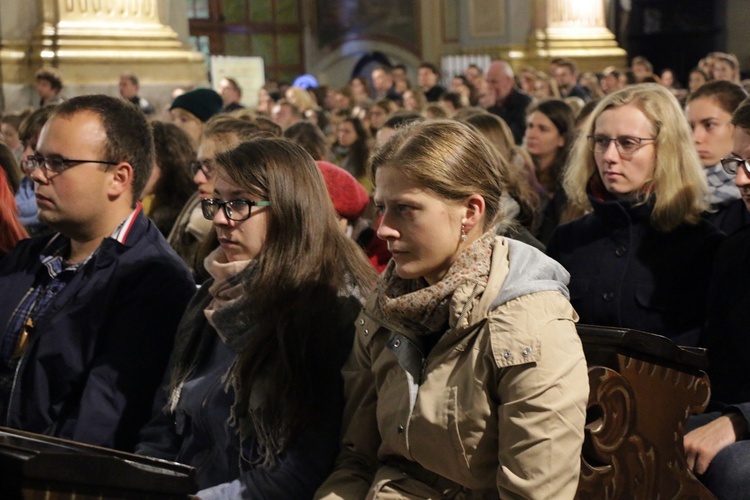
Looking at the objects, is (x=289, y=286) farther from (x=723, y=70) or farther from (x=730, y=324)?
(x=723, y=70)

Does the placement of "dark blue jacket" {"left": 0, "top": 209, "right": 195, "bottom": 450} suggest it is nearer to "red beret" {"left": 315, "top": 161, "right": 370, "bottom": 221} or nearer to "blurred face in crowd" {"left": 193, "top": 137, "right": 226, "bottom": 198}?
"red beret" {"left": 315, "top": 161, "right": 370, "bottom": 221}

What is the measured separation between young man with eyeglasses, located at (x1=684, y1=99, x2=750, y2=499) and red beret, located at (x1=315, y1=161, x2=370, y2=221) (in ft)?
4.15

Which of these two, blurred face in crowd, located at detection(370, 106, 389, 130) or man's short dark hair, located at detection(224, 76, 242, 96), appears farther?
man's short dark hair, located at detection(224, 76, 242, 96)

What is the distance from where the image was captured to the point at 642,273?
3.32 m

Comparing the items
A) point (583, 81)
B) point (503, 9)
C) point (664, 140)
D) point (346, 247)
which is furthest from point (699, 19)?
point (346, 247)

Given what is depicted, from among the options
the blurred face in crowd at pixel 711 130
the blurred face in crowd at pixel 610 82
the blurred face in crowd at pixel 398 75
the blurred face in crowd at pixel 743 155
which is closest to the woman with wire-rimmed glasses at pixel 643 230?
the blurred face in crowd at pixel 743 155

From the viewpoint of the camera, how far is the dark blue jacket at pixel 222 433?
240cm

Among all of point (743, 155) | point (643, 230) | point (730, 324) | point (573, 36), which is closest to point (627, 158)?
point (643, 230)

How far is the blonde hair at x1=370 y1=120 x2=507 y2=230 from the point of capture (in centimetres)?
224

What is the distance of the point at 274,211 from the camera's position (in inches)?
99.9

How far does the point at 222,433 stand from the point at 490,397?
2.36ft

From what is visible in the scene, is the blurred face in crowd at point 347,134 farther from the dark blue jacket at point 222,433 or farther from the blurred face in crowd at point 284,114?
the dark blue jacket at point 222,433

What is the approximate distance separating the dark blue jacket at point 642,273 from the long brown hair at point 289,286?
1.04 m

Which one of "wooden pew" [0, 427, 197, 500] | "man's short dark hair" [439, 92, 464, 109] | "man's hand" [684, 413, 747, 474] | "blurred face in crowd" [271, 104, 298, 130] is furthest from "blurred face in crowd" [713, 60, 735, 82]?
"wooden pew" [0, 427, 197, 500]
